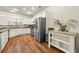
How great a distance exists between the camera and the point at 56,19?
217 centimetres

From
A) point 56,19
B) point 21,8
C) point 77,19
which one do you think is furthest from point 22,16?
point 77,19

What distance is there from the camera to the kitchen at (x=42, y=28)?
207 cm

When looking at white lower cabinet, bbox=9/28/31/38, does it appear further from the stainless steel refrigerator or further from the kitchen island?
the stainless steel refrigerator

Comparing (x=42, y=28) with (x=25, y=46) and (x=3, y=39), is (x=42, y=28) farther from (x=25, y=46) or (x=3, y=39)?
(x=3, y=39)

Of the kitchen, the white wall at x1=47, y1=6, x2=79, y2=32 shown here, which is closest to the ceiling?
the kitchen

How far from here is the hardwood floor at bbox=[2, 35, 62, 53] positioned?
216cm

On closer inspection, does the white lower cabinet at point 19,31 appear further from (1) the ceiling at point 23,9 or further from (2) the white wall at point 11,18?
(1) the ceiling at point 23,9

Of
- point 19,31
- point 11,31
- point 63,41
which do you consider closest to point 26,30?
point 19,31

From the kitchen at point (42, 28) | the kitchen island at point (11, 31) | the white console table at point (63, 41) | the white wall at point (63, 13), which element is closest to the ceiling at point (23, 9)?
the kitchen at point (42, 28)

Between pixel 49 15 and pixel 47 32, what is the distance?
17.3 inches

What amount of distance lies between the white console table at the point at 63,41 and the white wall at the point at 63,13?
175 millimetres

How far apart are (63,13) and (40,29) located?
0.74 metres

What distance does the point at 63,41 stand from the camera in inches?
87.3
